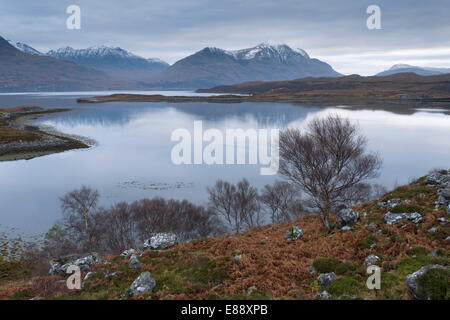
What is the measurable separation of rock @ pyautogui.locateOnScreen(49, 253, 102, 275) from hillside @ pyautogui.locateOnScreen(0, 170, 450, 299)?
0.14 m

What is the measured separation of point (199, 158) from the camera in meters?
80.2

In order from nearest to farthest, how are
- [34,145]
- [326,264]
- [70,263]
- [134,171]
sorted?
[326,264], [70,263], [134,171], [34,145]

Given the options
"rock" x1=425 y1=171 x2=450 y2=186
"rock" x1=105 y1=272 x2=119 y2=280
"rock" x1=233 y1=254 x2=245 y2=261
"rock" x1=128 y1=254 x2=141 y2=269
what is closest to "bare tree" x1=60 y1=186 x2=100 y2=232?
"rock" x1=128 y1=254 x2=141 y2=269

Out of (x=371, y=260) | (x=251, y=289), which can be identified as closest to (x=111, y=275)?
(x=251, y=289)

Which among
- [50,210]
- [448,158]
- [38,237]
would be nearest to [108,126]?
[50,210]

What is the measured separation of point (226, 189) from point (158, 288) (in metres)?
33.2

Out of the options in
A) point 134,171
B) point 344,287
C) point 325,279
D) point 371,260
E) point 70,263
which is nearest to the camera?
point 344,287

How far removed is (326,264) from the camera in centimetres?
1917

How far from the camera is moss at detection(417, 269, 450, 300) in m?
13.4

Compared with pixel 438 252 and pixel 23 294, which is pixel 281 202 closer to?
pixel 438 252

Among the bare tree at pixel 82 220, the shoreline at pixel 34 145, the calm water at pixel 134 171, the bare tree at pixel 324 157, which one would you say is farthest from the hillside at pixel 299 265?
the shoreline at pixel 34 145

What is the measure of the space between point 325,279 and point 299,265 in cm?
223

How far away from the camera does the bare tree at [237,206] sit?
48.0 m

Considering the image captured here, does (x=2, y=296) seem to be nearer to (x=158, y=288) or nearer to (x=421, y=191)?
(x=158, y=288)
